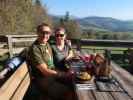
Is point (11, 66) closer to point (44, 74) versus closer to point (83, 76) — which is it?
point (44, 74)

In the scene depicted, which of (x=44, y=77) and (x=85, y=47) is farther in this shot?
(x=85, y=47)

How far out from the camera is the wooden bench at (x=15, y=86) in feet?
9.67

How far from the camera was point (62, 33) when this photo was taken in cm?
542

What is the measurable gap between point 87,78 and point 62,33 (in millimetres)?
1614

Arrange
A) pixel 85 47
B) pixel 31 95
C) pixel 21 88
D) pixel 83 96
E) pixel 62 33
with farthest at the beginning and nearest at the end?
pixel 85 47
pixel 62 33
pixel 31 95
pixel 21 88
pixel 83 96

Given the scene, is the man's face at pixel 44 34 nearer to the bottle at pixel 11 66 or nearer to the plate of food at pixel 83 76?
the bottle at pixel 11 66

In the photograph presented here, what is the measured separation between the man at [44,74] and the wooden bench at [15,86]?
0.19 meters

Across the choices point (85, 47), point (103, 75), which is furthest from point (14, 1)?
point (103, 75)

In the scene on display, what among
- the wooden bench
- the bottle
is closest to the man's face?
the bottle

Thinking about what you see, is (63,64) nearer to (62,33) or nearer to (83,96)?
(62,33)

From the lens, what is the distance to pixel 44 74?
4672 mm

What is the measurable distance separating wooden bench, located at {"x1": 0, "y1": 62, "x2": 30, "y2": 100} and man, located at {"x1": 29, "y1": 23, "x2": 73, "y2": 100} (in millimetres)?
194

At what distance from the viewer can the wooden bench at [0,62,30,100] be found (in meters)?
2.95

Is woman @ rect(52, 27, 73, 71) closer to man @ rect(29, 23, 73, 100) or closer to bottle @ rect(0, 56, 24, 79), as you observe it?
man @ rect(29, 23, 73, 100)
